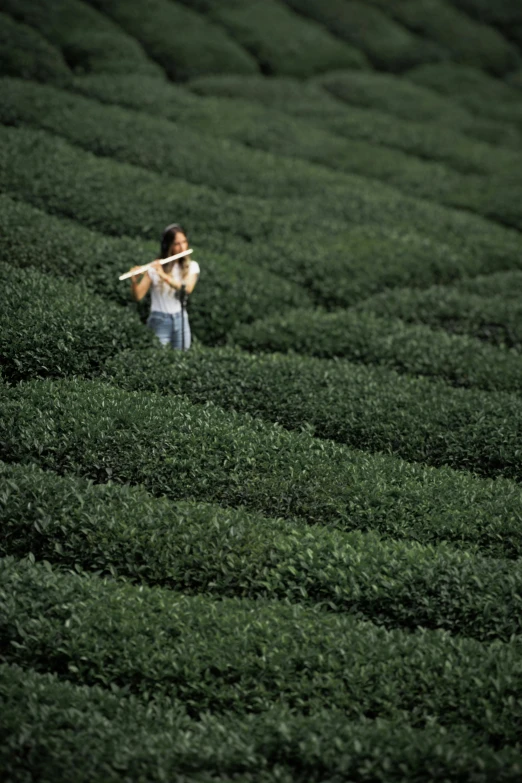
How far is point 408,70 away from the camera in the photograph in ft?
114

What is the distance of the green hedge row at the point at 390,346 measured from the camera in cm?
1475

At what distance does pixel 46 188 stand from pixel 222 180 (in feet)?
15.9

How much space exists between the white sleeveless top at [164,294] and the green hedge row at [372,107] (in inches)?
Answer: 611

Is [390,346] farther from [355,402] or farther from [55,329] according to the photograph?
[55,329]

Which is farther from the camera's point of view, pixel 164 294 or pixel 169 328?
pixel 169 328

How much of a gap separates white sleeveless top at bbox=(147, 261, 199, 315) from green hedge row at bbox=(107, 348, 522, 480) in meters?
0.81

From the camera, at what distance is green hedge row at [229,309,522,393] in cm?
1475

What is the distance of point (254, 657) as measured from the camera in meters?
8.31

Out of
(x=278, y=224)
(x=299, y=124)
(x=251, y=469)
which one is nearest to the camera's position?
(x=251, y=469)

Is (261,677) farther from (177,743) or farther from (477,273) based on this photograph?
(477,273)

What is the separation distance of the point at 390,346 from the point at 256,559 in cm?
678

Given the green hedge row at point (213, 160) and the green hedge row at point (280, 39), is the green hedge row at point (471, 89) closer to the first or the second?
the green hedge row at point (280, 39)

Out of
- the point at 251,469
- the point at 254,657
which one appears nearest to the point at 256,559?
the point at 254,657

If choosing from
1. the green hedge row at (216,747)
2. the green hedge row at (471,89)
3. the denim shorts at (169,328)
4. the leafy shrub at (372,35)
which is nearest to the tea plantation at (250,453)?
the green hedge row at (216,747)
